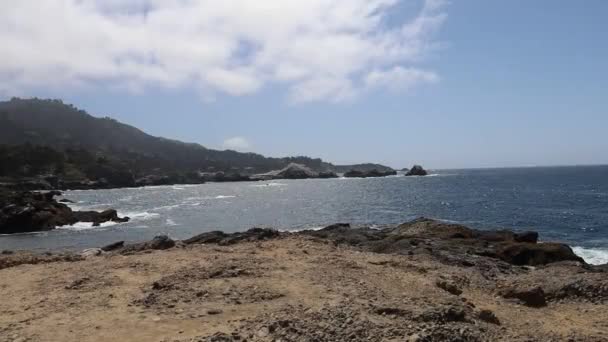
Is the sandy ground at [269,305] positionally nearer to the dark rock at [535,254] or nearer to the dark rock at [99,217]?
the dark rock at [535,254]

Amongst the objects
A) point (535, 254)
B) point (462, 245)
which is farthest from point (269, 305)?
point (462, 245)

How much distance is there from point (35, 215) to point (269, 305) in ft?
146

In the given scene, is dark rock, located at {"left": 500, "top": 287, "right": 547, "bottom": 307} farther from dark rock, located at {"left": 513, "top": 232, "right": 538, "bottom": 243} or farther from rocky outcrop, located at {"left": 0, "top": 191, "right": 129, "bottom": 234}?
rocky outcrop, located at {"left": 0, "top": 191, "right": 129, "bottom": 234}

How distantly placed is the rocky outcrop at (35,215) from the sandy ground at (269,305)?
34.7 m

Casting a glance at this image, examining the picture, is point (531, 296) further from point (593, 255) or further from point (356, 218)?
point (356, 218)

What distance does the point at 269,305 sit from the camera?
477 inches

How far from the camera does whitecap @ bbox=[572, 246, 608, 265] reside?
3007 centimetres

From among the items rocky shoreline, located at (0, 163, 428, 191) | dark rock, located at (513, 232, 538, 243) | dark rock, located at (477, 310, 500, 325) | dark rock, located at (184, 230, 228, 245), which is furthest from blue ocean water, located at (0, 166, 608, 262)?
rocky shoreline, located at (0, 163, 428, 191)

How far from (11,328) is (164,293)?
11.5 feet

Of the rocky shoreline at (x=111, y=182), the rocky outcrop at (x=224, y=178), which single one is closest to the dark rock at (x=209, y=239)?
the rocky shoreline at (x=111, y=182)

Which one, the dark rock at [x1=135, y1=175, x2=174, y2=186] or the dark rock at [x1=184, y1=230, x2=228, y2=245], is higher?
the dark rock at [x1=135, y1=175, x2=174, y2=186]

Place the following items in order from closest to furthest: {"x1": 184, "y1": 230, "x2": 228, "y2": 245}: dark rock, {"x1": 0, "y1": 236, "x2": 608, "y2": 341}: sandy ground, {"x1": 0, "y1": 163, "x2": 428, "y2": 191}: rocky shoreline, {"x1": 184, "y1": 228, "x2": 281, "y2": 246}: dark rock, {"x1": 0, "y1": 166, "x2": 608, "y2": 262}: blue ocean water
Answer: {"x1": 0, "y1": 236, "x2": 608, "y2": 341}: sandy ground → {"x1": 184, "y1": 228, "x2": 281, "y2": 246}: dark rock → {"x1": 184, "y1": 230, "x2": 228, "y2": 245}: dark rock → {"x1": 0, "y1": 166, "x2": 608, "y2": 262}: blue ocean water → {"x1": 0, "y1": 163, "x2": 428, "y2": 191}: rocky shoreline

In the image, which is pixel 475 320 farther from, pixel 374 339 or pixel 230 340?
pixel 230 340

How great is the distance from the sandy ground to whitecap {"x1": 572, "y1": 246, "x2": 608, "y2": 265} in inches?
666
